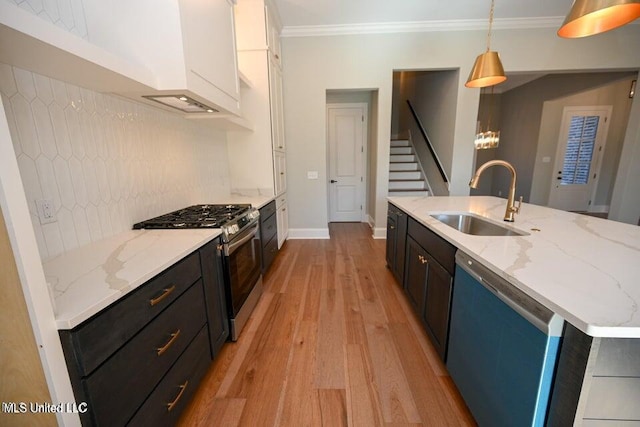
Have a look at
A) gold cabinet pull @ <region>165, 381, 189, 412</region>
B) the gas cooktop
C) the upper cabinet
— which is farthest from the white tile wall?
gold cabinet pull @ <region>165, 381, 189, 412</region>

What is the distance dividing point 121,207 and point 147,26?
1041mm

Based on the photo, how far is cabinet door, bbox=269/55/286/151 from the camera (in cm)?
320

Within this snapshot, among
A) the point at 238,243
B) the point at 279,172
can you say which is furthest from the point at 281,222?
the point at 238,243

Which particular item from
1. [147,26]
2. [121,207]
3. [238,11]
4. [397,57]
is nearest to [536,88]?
[397,57]

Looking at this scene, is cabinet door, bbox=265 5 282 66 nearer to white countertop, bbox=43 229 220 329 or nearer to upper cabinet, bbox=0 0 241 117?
upper cabinet, bbox=0 0 241 117

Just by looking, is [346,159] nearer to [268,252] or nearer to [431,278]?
[268,252]

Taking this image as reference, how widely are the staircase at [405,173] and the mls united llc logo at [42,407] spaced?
4.81 metres

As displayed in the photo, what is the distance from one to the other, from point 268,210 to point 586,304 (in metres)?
2.62

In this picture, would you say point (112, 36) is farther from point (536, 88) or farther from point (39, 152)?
point (536, 88)

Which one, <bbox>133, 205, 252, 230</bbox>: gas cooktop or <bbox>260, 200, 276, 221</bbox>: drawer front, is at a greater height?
<bbox>133, 205, 252, 230</bbox>: gas cooktop

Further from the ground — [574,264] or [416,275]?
[574,264]

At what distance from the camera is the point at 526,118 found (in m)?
6.04

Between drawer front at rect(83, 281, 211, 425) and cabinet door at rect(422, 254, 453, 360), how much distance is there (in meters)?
1.43

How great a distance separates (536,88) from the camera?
5.74 metres
